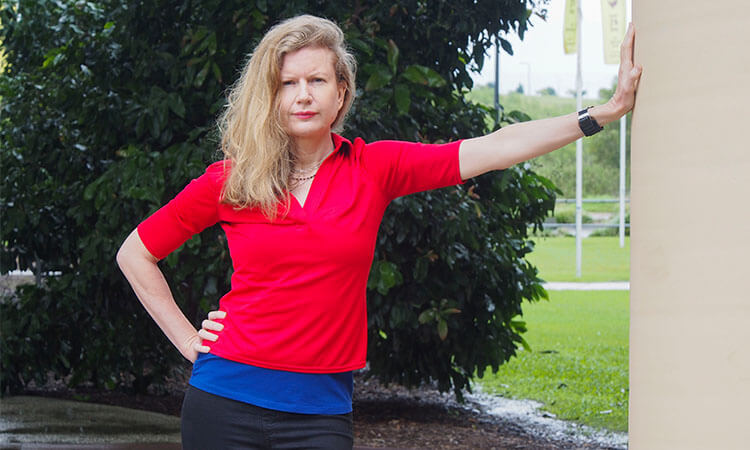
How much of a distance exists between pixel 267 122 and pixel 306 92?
0.12 metres

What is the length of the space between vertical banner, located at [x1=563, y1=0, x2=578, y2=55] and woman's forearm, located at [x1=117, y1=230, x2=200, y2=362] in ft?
48.4

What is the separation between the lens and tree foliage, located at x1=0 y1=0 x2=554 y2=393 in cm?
525

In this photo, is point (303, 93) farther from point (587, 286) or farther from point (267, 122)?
point (587, 286)

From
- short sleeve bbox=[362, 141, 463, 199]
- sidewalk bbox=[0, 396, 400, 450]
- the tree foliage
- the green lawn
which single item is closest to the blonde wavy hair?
short sleeve bbox=[362, 141, 463, 199]

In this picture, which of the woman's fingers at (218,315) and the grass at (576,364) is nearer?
the woman's fingers at (218,315)

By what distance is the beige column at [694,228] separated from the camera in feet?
5.61

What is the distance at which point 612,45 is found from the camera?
16.1 m

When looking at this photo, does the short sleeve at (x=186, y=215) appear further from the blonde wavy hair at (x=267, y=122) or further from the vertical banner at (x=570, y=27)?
the vertical banner at (x=570, y=27)

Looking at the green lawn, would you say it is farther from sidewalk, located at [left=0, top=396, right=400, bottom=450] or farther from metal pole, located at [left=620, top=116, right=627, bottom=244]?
sidewalk, located at [left=0, top=396, right=400, bottom=450]

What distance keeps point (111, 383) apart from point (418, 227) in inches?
117

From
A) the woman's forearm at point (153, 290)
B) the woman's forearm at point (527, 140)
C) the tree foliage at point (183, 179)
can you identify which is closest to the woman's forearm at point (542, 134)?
the woman's forearm at point (527, 140)

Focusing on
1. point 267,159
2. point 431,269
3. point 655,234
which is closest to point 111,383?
point 431,269

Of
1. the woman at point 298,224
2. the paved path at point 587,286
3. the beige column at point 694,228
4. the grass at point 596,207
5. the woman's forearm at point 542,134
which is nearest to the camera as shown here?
the beige column at point 694,228

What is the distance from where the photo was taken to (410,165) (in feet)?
7.38
